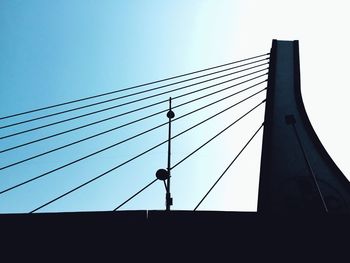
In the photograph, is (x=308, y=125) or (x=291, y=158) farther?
(x=308, y=125)

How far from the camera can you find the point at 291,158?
15.0 metres

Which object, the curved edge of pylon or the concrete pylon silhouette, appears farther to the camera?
the curved edge of pylon

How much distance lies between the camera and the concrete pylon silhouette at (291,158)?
13.7 metres

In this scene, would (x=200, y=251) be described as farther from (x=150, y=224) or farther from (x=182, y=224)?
(x=150, y=224)

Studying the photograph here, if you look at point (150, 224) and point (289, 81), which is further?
point (289, 81)

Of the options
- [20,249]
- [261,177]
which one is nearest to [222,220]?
[20,249]

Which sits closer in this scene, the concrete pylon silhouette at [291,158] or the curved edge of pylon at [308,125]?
the concrete pylon silhouette at [291,158]

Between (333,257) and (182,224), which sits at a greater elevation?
(182,224)

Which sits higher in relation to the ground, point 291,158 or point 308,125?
point 308,125

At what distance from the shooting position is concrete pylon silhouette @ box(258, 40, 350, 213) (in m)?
13.7

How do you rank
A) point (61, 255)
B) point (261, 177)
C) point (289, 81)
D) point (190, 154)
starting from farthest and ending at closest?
point (289, 81), point (261, 177), point (190, 154), point (61, 255)

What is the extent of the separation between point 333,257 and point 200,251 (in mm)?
2316

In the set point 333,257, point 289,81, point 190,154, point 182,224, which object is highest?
point 289,81

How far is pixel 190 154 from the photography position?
35.3ft
